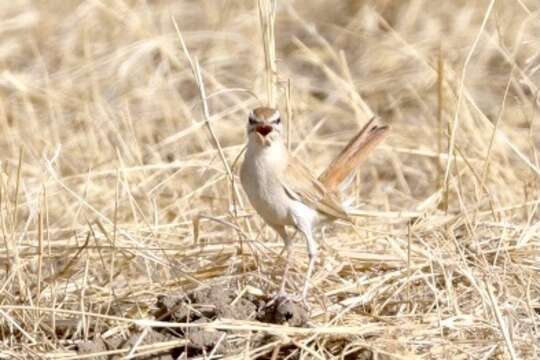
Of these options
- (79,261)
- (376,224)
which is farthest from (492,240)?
(79,261)

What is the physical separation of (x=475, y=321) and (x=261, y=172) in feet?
3.45

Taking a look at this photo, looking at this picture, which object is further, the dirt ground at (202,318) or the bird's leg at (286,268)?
the bird's leg at (286,268)

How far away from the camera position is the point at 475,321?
4430mm

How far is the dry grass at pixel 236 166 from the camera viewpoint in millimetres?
4551

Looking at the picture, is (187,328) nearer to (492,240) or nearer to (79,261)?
(79,261)

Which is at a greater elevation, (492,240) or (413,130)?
(413,130)

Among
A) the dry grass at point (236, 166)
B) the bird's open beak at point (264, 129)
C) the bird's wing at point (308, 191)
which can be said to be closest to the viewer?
the dry grass at point (236, 166)

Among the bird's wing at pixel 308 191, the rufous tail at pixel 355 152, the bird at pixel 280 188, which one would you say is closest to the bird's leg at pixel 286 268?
the bird at pixel 280 188

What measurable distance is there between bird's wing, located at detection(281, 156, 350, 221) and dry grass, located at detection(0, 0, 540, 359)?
18cm

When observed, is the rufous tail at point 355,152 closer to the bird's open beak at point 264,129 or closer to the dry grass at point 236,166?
the dry grass at point 236,166

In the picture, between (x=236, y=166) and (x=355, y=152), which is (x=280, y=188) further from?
(x=236, y=166)

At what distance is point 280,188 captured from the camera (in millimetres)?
4992

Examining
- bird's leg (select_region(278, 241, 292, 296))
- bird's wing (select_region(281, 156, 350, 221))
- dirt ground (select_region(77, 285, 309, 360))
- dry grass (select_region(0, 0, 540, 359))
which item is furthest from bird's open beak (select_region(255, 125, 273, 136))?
dirt ground (select_region(77, 285, 309, 360))

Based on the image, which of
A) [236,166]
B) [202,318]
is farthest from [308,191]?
[236,166]
